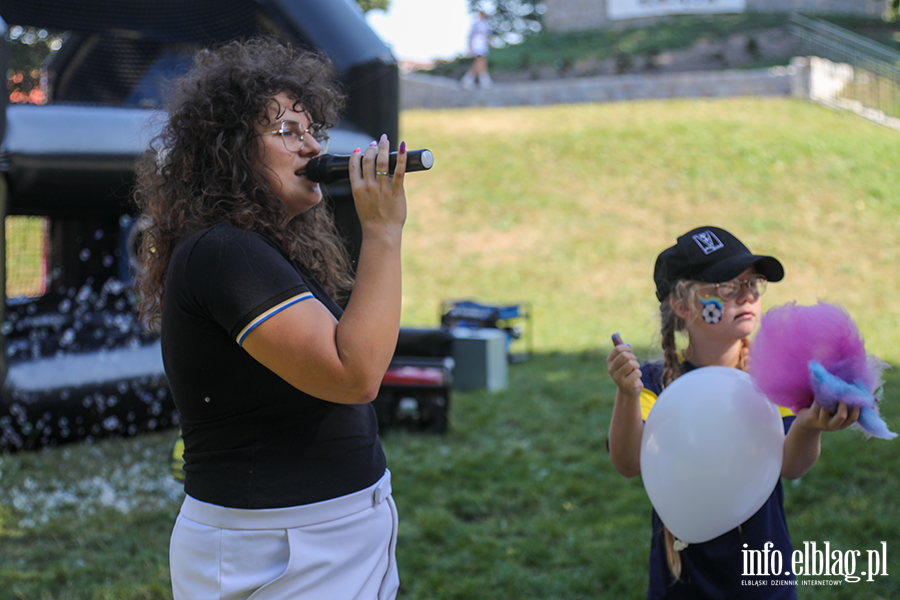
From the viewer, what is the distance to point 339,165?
126 cm

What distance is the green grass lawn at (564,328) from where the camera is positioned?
121 inches

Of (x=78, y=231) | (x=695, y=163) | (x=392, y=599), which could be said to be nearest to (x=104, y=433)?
(x=78, y=231)

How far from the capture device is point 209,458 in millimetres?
1283

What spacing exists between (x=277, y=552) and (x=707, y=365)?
1.08 m

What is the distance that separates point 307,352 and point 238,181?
1.19 feet

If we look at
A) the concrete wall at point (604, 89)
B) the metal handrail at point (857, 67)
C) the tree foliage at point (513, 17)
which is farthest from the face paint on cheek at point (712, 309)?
the tree foliage at point (513, 17)

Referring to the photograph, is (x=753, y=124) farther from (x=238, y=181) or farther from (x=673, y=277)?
(x=238, y=181)

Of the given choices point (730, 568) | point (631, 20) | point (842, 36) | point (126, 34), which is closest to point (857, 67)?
point (842, 36)

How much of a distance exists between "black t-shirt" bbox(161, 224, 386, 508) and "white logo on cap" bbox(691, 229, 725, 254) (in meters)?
0.90

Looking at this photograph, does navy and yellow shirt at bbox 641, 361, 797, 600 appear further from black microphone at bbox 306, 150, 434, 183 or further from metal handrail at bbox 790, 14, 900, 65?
metal handrail at bbox 790, 14, 900, 65

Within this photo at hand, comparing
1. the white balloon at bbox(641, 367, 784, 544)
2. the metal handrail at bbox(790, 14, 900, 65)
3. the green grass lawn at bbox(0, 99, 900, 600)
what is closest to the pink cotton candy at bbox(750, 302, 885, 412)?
the white balloon at bbox(641, 367, 784, 544)

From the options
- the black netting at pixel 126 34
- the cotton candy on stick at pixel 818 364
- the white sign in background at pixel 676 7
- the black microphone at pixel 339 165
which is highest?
the white sign in background at pixel 676 7

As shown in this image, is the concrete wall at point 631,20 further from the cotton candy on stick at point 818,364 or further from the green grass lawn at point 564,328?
the cotton candy on stick at point 818,364

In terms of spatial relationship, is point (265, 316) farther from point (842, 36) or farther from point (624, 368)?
point (842, 36)
